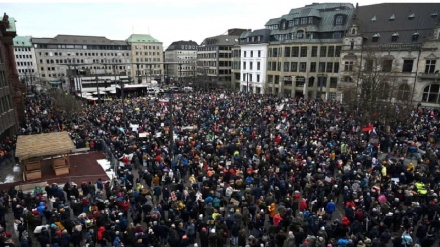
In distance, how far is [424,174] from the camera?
1605 cm

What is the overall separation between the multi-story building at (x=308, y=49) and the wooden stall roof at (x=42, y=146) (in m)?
41.8

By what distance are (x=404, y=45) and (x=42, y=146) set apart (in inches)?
1814

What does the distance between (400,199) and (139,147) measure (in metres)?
17.7

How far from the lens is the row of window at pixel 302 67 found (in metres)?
53.3

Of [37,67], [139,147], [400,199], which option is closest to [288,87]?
[139,147]

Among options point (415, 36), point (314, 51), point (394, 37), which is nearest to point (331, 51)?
point (314, 51)

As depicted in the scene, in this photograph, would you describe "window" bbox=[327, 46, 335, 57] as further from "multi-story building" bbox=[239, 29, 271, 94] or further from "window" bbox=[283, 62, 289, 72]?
"multi-story building" bbox=[239, 29, 271, 94]

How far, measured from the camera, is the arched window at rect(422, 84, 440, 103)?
39.0 metres

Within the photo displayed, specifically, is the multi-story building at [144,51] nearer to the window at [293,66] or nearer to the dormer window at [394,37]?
the window at [293,66]

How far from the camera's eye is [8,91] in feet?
96.9

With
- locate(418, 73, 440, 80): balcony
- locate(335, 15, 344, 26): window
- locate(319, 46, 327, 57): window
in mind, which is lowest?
locate(418, 73, 440, 80): balcony

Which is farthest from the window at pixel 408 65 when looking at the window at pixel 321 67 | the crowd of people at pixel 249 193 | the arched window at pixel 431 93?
the crowd of people at pixel 249 193

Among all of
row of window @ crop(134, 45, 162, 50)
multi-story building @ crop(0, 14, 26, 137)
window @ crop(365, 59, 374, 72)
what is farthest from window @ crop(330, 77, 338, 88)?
row of window @ crop(134, 45, 162, 50)

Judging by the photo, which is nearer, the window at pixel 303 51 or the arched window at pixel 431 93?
the arched window at pixel 431 93
